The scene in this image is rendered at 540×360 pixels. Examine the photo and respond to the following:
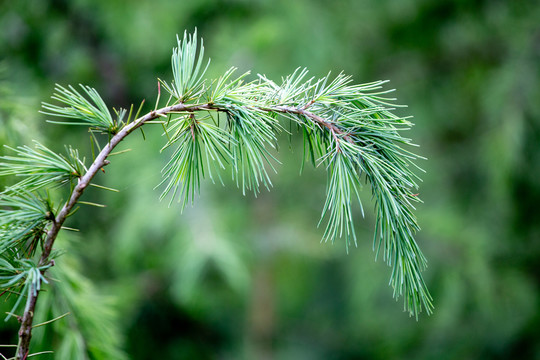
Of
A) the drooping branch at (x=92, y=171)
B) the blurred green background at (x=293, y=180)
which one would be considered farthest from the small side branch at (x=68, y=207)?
the blurred green background at (x=293, y=180)

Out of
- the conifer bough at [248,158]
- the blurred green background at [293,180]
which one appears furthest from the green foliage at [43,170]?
the blurred green background at [293,180]

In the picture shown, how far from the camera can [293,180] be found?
564 centimetres

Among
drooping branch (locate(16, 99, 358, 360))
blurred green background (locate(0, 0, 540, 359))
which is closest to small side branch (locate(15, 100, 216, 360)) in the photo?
drooping branch (locate(16, 99, 358, 360))

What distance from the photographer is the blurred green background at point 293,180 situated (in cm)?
262

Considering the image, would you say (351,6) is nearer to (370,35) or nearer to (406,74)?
(370,35)

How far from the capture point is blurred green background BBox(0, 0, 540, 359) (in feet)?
8.59

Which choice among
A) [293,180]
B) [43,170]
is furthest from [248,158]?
[293,180]

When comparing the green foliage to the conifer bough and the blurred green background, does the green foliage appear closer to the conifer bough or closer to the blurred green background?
the conifer bough

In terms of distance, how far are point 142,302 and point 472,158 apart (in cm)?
337

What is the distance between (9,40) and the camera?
3121 millimetres

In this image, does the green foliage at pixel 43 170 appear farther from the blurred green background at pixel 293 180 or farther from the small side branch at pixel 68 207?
the blurred green background at pixel 293 180

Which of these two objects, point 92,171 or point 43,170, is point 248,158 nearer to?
point 92,171

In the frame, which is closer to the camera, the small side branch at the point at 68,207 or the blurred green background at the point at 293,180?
the small side branch at the point at 68,207

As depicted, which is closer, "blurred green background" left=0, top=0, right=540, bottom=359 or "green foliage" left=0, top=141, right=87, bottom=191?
"green foliage" left=0, top=141, right=87, bottom=191
